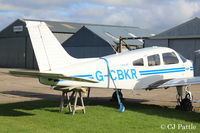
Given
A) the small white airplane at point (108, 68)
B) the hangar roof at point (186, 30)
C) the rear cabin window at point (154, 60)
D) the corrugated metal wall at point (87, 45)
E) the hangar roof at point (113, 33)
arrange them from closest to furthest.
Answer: the small white airplane at point (108, 68)
the rear cabin window at point (154, 60)
the hangar roof at point (186, 30)
the corrugated metal wall at point (87, 45)
the hangar roof at point (113, 33)

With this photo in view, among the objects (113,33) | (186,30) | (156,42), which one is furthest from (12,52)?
(186,30)

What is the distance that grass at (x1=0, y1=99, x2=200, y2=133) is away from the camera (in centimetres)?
896

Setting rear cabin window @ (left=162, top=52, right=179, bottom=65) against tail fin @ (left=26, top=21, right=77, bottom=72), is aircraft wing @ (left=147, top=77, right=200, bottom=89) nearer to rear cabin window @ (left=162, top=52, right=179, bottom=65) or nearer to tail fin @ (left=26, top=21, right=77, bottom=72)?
rear cabin window @ (left=162, top=52, right=179, bottom=65)

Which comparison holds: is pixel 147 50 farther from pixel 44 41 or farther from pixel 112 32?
pixel 112 32

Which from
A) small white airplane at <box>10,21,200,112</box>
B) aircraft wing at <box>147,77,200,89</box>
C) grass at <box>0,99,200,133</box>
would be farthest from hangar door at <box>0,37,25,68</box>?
aircraft wing at <box>147,77,200,89</box>

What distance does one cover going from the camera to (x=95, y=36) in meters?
39.9

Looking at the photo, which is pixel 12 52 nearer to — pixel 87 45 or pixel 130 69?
pixel 87 45

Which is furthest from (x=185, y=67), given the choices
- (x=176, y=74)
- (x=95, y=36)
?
(x=95, y=36)

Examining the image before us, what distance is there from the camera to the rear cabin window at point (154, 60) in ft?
41.5

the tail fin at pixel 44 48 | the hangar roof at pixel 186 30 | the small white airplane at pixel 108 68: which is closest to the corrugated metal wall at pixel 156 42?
the hangar roof at pixel 186 30

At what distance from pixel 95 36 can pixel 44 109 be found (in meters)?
28.4

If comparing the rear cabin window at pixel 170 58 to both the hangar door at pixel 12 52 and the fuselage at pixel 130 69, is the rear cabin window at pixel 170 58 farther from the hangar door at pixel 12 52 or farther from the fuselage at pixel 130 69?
the hangar door at pixel 12 52

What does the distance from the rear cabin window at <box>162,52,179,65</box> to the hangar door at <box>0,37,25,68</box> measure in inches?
1498

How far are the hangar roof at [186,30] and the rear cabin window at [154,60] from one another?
16.7 meters
